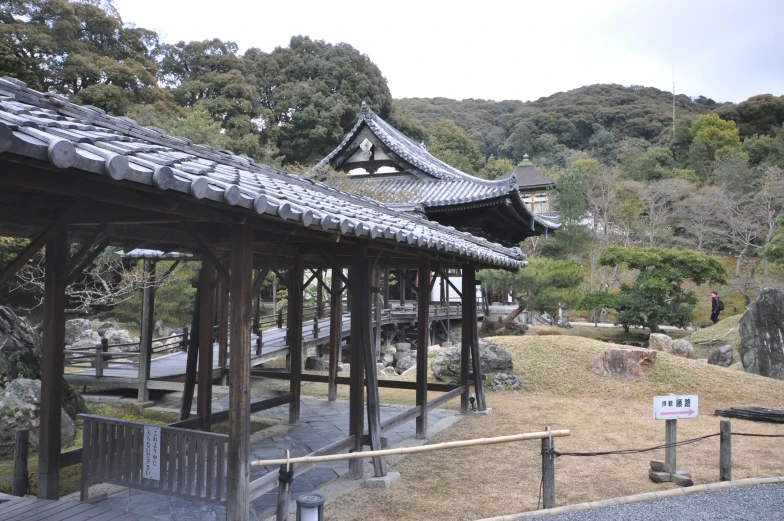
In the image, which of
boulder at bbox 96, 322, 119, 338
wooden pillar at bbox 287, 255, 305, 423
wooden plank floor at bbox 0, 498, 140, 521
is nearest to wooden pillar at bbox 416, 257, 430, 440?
wooden pillar at bbox 287, 255, 305, 423

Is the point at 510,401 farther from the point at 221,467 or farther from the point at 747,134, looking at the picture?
the point at 747,134

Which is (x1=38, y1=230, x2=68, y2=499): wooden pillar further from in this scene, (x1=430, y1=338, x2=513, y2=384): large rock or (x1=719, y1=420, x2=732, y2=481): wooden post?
(x1=430, y1=338, x2=513, y2=384): large rock

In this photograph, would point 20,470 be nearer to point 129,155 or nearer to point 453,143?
point 129,155

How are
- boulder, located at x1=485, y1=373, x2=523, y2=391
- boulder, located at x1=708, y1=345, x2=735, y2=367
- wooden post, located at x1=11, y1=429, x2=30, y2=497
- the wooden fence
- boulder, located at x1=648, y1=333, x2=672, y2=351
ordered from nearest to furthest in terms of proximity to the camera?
the wooden fence, wooden post, located at x1=11, y1=429, x2=30, y2=497, boulder, located at x1=485, y1=373, x2=523, y2=391, boulder, located at x1=708, y1=345, x2=735, y2=367, boulder, located at x1=648, y1=333, x2=672, y2=351

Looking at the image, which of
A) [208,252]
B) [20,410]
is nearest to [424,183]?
[20,410]

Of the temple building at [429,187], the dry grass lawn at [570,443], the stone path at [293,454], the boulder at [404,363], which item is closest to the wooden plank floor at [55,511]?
the stone path at [293,454]

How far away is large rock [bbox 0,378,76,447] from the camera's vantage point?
7.14 meters

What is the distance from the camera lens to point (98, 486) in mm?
5719

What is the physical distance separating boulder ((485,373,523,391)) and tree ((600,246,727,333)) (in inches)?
488

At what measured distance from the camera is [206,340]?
6.45 m

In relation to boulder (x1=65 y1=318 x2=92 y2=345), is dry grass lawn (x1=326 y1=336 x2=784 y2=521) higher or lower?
lower

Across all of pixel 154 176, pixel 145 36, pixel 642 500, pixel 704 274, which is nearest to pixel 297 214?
pixel 154 176

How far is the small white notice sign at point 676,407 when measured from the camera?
6055mm

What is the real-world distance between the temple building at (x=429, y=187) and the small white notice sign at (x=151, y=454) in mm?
11929
